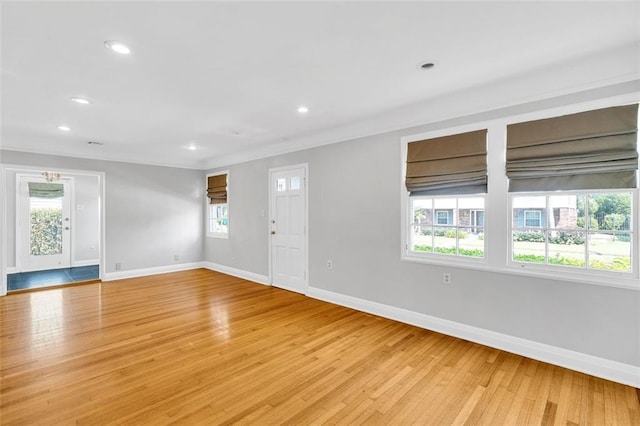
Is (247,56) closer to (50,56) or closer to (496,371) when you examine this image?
(50,56)

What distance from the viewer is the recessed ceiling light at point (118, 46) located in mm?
2143

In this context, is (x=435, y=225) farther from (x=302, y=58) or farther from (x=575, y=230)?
(x=302, y=58)

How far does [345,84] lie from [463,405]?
2.83m

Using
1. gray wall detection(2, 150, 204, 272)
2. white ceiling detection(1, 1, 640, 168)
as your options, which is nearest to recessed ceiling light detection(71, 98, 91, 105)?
white ceiling detection(1, 1, 640, 168)

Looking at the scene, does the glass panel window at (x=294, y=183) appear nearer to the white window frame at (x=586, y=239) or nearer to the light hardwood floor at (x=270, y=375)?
the light hardwood floor at (x=270, y=375)

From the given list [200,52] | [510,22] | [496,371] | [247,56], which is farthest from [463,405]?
[200,52]

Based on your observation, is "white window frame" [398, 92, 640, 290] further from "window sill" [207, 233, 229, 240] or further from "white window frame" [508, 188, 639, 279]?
"window sill" [207, 233, 229, 240]

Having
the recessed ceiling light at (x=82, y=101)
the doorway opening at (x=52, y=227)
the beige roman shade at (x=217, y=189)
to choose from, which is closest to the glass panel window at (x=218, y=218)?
the beige roman shade at (x=217, y=189)

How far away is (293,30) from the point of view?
203 centimetres

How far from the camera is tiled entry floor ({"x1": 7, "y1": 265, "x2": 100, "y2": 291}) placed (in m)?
5.57

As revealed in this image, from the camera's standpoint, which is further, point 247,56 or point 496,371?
point 496,371

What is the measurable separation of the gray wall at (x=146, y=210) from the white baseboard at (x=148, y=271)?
0.28ft

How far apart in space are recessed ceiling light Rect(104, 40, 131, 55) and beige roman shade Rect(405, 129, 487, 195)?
2967 mm

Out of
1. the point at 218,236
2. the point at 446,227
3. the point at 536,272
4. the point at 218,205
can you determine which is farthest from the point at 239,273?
the point at 536,272
